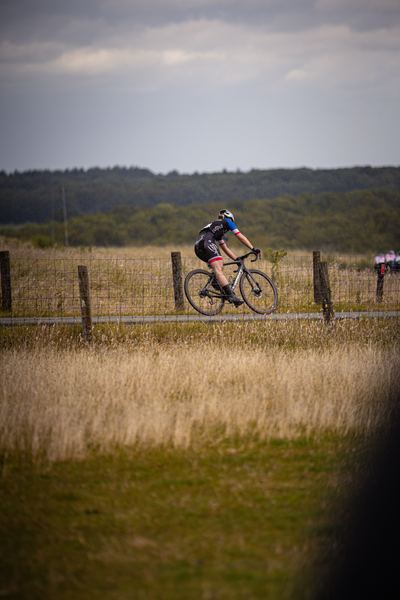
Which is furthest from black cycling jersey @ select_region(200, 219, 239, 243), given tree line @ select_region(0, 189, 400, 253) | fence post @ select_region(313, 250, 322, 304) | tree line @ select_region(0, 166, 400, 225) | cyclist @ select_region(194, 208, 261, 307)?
tree line @ select_region(0, 166, 400, 225)

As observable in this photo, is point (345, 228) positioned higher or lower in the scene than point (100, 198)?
lower

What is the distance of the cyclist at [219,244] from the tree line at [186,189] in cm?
9690

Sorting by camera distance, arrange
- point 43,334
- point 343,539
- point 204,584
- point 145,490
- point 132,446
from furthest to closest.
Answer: point 43,334 → point 132,446 → point 145,490 → point 343,539 → point 204,584

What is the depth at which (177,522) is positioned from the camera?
4.41 m

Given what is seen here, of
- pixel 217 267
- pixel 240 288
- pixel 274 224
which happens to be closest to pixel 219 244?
pixel 217 267

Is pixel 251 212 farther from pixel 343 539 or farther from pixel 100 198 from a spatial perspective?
pixel 343 539

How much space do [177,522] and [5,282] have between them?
37.4 ft

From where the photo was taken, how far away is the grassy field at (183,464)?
375cm

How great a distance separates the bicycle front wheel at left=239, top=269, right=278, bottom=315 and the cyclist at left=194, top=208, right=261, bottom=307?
16.3 inches

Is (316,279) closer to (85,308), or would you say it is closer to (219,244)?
(219,244)

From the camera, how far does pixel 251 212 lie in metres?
88.6

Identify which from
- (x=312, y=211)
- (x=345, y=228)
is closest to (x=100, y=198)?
(x=312, y=211)

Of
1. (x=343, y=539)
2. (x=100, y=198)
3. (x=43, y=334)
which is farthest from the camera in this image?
(x=100, y=198)

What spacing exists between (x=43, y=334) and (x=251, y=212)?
7963cm
